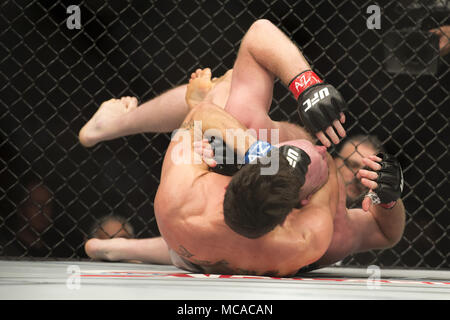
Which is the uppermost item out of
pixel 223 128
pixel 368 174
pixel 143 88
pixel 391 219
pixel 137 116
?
pixel 143 88

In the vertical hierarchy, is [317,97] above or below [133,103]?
below

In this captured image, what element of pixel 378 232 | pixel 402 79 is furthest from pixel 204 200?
pixel 402 79

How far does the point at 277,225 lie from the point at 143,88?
1.49m

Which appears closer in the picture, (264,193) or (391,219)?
(264,193)

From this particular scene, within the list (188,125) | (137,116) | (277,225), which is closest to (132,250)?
(137,116)

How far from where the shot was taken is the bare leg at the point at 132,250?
1.97 metres

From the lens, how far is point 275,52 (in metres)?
1.57

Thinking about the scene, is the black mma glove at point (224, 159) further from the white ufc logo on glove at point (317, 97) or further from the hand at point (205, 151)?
the white ufc logo on glove at point (317, 97)

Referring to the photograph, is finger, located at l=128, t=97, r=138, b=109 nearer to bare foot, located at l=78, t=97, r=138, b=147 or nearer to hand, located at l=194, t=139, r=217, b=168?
bare foot, located at l=78, t=97, r=138, b=147

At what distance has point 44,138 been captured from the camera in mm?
2531

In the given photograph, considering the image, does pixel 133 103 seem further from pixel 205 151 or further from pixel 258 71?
pixel 205 151

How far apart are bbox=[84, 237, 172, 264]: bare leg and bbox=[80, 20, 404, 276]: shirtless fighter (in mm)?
286

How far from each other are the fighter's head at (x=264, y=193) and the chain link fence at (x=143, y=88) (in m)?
1.29

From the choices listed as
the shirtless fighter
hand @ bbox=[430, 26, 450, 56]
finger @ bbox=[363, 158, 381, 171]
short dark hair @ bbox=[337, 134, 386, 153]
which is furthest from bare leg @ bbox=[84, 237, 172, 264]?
hand @ bbox=[430, 26, 450, 56]
